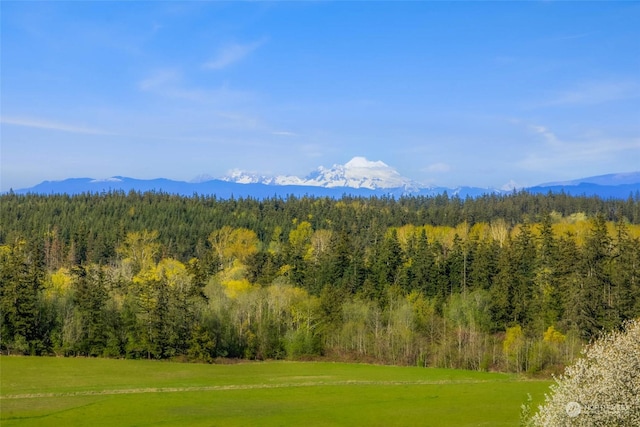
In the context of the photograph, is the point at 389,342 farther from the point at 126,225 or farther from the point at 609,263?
the point at 126,225

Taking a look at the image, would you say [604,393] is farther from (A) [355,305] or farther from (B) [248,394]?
(A) [355,305]

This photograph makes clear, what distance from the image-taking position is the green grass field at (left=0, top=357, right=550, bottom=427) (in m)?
51.9

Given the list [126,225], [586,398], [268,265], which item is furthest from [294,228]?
[586,398]

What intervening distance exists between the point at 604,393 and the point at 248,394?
42.9 m

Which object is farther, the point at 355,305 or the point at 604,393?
the point at 355,305

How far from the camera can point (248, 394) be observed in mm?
65312

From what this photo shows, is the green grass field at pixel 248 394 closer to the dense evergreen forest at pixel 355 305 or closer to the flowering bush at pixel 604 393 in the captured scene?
the dense evergreen forest at pixel 355 305

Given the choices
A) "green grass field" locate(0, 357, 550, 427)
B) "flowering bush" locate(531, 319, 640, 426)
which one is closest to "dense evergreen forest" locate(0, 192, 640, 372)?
"green grass field" locate(0, 357, 550, 427)

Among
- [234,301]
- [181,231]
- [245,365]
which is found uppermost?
[181,231]

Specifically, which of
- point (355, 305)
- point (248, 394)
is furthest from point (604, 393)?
point (355, 305)

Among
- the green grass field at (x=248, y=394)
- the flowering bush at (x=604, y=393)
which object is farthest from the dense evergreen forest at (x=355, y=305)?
the flowering bush at (x=604, y=393)

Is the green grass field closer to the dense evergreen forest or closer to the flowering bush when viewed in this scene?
→ the dense evergreen forest

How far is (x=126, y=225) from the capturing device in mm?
185500

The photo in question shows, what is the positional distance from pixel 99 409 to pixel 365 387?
97.9 feet
